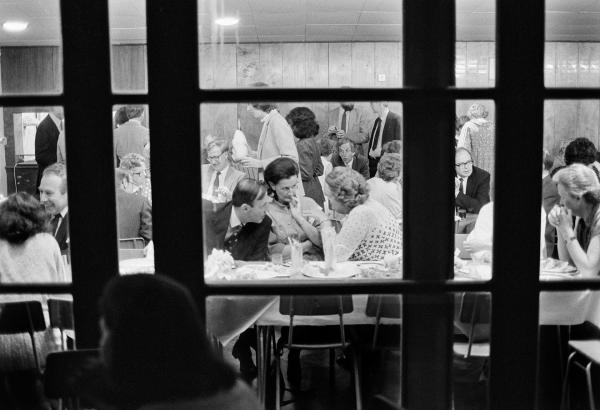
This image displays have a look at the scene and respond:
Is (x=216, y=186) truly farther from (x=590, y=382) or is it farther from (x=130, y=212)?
(x=590, y=382)

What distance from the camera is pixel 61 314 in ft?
3.72

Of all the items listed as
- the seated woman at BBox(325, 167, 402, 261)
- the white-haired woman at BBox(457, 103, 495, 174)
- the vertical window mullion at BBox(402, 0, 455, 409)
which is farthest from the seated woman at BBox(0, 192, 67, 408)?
the white-haired woman at BBox(457, 103, 495, 174)

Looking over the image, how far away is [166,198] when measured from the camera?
108 centimetres

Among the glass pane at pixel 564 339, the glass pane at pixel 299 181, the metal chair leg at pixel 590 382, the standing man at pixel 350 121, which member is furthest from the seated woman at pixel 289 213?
the metal chair leg at pixel 590 382

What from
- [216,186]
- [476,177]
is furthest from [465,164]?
[216,186]

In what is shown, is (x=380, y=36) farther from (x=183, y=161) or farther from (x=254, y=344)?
(x=254, y=344)

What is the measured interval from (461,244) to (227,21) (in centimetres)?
60

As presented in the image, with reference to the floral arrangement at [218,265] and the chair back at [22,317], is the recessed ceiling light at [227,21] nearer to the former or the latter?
the floral arrangement at [218,265]

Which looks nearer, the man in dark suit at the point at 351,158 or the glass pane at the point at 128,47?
the glass pane at the point at 128,47

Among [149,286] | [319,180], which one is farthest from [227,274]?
[319,180]

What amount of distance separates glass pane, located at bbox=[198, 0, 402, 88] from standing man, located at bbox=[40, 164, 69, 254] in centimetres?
31

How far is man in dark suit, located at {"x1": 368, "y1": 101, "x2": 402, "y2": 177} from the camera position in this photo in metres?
1.10

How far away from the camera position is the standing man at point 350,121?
1098mm

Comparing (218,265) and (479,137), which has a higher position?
(479,137)
